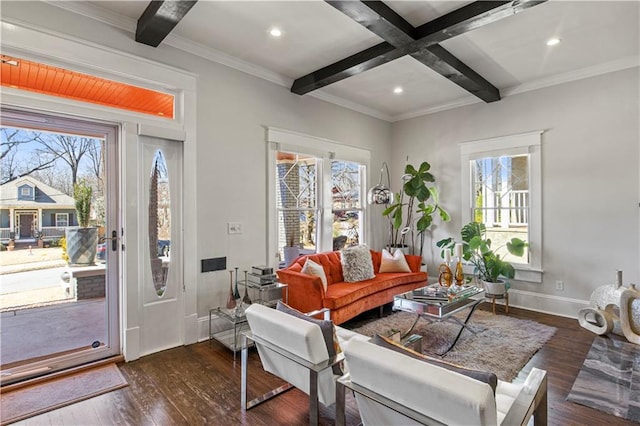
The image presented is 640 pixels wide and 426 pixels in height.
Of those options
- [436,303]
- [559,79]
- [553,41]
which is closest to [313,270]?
[436,303]

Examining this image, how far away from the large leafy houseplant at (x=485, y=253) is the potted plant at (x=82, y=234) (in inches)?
172

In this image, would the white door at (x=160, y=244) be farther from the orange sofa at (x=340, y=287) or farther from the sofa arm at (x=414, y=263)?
the sofa arm at (x=414, y=263)

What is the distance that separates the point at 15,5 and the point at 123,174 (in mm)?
1400

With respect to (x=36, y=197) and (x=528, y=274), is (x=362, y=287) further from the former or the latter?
(x=36, y=197)

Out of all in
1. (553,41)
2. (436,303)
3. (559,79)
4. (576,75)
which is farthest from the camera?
(559,79)

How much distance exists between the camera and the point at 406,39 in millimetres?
3047

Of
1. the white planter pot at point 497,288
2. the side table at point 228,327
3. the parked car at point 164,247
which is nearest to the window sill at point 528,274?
the white planter pot at point 497,288

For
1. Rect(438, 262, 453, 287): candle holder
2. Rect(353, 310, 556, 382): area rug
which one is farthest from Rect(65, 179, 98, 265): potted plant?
Rect(438, 262, 453, 287): candle holder

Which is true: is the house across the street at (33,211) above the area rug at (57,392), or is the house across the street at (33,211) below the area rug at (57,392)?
above

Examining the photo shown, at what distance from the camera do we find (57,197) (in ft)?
9.32

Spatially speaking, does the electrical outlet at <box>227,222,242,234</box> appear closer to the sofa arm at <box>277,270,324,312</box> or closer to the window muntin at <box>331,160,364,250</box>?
the sofa arm at <box>277,270,324,312</box>

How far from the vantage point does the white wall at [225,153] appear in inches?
136

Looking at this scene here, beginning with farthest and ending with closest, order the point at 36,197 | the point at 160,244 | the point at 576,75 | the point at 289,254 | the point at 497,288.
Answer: the point at 289,254 → the point at 497,288 → the point at 576,75 → the point at 160,244 → the point at 36,197

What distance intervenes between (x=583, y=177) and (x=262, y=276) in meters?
4.13
